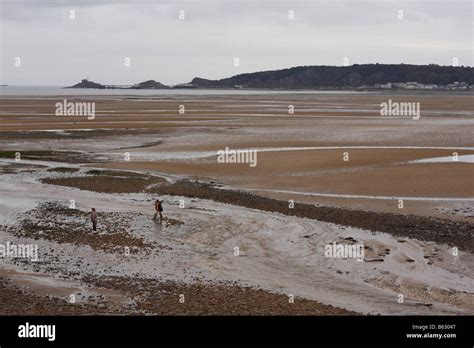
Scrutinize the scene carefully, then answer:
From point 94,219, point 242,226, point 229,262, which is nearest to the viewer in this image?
point 229,262

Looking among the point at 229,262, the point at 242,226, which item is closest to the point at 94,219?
the point at 242,226

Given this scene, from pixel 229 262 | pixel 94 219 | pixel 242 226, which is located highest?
pixel 94 219

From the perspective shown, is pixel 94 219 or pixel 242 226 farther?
pixel 242 226

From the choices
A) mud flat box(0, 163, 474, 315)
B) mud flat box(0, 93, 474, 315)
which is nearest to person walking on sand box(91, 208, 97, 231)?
mud flat box(0, 93, 474, 315)

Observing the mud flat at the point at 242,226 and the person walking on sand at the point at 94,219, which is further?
the person walking on sand at the point at 94,219

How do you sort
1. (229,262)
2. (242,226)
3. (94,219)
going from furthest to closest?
1. (242,226)
2. (94,219)
3. (229,262)

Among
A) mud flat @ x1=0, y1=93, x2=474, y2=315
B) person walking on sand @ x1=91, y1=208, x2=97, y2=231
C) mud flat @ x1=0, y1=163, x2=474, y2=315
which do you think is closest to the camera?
mud flat @ x1=0, y1=163, x2=474, y2=315

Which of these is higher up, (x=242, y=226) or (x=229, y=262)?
(x=242, y=226)

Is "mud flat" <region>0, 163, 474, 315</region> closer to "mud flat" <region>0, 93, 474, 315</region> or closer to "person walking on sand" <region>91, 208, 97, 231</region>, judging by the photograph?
"mud flat" <region>0, 93, 474, 315</region>

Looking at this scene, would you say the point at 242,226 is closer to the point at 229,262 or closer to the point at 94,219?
the point at 229,262

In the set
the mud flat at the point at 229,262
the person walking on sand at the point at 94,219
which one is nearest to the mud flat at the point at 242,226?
the mud flat at the point at 229,262

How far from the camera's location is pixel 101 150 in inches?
1686

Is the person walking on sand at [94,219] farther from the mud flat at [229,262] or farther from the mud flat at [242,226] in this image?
the mud flat at [229,262]
